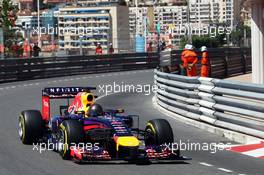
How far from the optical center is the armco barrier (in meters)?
12.9

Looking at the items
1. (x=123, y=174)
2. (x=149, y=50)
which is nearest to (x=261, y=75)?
(x=123, y=174)

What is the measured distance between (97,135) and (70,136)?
1.36 feet

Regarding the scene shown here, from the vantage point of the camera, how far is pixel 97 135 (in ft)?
35.6

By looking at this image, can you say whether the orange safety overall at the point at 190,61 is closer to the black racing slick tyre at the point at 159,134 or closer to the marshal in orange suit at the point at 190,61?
the marshal in orange suit at the point at 190,61

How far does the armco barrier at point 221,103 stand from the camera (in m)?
12.9

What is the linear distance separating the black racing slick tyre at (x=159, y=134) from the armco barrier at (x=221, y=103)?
2110 mm

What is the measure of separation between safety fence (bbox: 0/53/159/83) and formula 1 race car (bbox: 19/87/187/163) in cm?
1955

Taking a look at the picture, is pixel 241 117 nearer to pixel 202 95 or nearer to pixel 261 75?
pixel 202 95

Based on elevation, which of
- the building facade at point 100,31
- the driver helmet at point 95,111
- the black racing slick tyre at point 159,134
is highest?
the building facade at point 100,31

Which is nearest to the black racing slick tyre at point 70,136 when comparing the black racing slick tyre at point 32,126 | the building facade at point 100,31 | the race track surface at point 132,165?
the race track surface at point 132,165

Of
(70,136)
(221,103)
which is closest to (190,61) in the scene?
(221,103)

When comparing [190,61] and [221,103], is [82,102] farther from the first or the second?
[190,61]

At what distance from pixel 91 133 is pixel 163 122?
117 centimetres

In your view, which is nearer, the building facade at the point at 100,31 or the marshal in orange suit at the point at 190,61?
the marshal in orange suit at the point at 190,61
